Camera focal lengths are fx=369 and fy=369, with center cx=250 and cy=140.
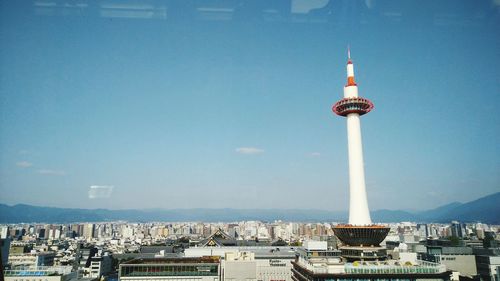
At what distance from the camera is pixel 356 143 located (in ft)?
41.2

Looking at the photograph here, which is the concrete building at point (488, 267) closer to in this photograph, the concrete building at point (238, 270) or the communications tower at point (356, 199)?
the communications tower at point (356, 199)

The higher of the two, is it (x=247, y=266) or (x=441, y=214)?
(x=441, y=214)

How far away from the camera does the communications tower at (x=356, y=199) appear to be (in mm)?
10688

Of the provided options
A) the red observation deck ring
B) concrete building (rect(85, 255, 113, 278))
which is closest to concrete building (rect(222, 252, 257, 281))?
the red observation deck ring

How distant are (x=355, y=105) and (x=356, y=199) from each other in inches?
124

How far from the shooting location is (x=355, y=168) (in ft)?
40.4

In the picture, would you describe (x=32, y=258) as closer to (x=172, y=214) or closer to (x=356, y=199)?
(x=356, y=199)

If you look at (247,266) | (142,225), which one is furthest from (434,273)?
(142,225)

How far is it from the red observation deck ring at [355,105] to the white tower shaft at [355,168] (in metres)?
0.18

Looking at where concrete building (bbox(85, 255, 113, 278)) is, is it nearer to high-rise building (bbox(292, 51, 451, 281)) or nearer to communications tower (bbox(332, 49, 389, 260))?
high-rise building (bbox(292, 51, 451, 281))

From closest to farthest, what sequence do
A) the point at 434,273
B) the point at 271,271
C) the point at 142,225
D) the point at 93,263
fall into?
the point at 434,273 → the point at 271,271 → the point at 93,263 → the point at 142,225

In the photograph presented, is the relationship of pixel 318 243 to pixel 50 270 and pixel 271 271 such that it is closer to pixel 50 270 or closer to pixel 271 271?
pixel 271 271

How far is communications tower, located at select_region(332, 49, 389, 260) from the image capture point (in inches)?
421

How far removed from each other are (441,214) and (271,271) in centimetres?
3126
